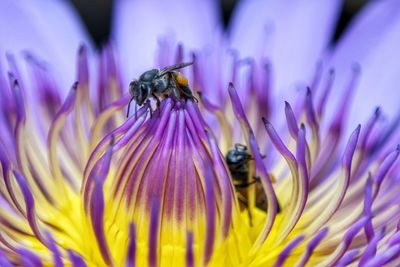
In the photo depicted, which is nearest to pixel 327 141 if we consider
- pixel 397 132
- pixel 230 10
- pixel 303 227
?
pixel 397 132

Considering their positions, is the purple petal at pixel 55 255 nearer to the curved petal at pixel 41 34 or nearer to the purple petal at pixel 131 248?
the purple petal at pixel 131 248

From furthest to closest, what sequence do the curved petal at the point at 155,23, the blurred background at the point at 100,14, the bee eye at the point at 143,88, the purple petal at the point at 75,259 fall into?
the blurred background at the point at 100,14 < the curved petal at the point at 155,23 < the bee eye at the point at 143,88 < the purple petal at the point at 75,259

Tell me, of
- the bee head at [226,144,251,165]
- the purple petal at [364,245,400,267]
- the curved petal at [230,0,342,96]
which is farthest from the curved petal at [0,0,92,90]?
the purple petal at [364,245,400,267]

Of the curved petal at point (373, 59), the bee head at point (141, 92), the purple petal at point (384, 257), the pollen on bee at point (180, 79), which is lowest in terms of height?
the purple petal at point (384, 257)

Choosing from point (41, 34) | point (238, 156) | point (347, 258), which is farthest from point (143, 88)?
point (41, 34)

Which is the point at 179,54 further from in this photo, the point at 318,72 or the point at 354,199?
the point at 354,199

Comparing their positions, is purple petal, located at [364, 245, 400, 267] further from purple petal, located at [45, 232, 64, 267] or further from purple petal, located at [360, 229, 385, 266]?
purple petal, located at [45, 232, 64, 267]

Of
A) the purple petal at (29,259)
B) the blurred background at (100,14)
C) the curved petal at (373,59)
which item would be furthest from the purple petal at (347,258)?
the blurred background at (100,14)

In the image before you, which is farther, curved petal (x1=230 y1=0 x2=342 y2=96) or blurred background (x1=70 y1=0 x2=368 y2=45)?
blurred background (x1=70 y1=0 x2=368 y2=45)
